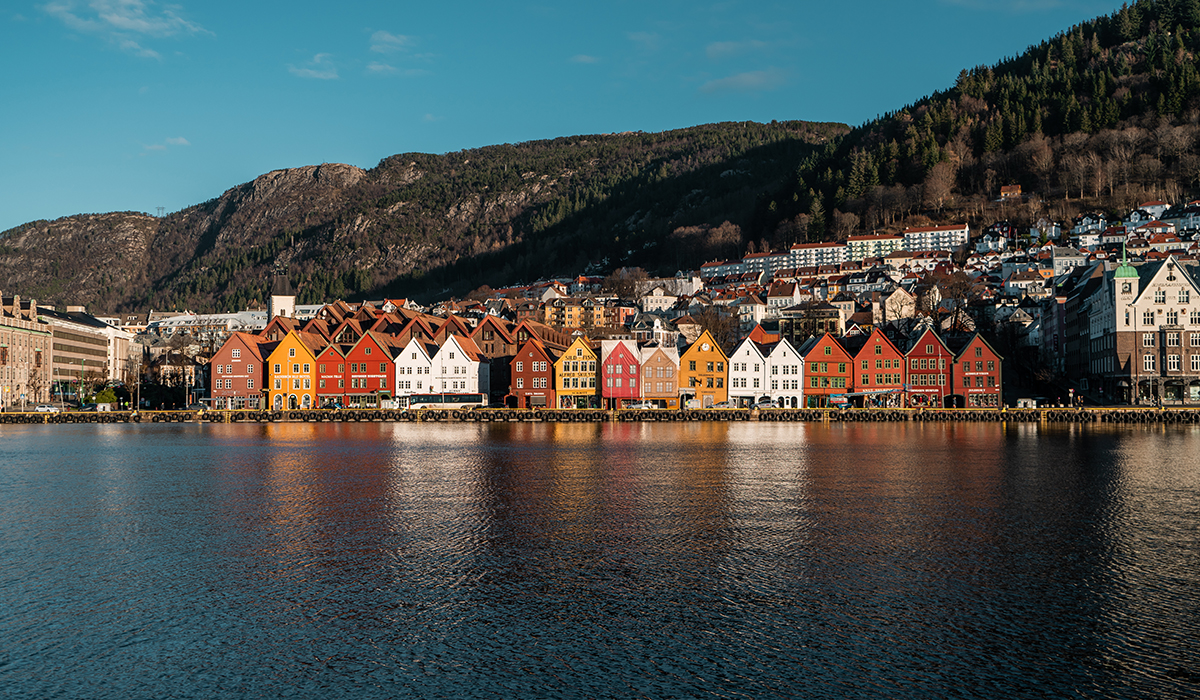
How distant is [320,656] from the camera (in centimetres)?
1605

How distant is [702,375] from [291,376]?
47881 millimetres

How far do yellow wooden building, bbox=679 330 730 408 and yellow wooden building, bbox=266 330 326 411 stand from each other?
4319cm

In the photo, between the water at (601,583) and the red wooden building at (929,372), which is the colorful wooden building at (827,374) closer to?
the red wooden building at (929,372)

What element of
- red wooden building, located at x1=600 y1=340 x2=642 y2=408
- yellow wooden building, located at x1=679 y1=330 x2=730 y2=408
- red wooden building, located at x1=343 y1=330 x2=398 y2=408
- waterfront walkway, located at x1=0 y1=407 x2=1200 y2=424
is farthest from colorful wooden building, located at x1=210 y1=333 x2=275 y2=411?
yellow wooden building, located at x1=679 y1=330 x2=730 y2=408

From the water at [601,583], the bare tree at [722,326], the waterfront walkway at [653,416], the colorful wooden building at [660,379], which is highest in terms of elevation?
the bare tree at [722,326]

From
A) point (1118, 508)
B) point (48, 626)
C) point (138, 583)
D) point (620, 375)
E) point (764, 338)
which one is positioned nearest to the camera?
point (48, 626)

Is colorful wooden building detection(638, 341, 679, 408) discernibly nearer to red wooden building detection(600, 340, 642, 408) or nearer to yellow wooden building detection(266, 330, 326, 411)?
red wooden building detection(600, 340, 642, 408)

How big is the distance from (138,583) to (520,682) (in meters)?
11.3

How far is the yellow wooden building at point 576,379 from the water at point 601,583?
2266 inches

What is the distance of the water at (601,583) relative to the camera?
15148mm

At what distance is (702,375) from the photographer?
334 ft

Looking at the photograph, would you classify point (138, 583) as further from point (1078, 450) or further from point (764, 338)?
point (764, 338)

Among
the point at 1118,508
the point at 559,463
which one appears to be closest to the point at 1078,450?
the point at 1118,508

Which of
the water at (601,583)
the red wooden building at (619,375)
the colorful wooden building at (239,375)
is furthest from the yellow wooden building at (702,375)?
the water at (601,583)
